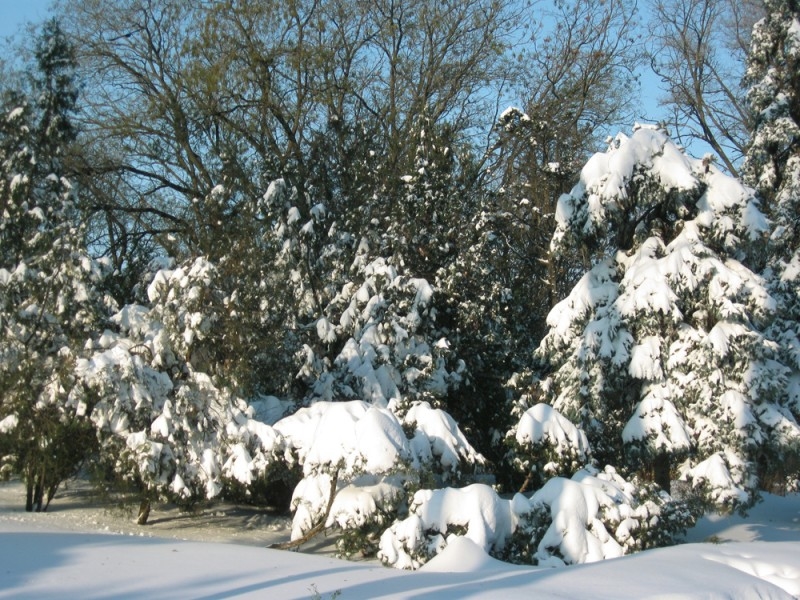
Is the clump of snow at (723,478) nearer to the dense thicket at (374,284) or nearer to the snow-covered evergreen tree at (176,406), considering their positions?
the dense thicket at (374,284)

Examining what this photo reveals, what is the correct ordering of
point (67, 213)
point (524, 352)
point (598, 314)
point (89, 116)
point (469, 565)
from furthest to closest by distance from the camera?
point (89, 116)
point (524, 352)
point (67, 213)
point (598, 314)
point (469, 565)

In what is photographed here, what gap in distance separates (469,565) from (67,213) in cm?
996

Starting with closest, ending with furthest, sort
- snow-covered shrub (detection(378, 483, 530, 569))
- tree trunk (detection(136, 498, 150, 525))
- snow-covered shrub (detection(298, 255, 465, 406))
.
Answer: snow-covered shrub (detection(378, 483, 530, 569))
tree trunk (detection(136, 498, 150, 525))
snow-covered shrub (detection(298, 255, 465, 406))

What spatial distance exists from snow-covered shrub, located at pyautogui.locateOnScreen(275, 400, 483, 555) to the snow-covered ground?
151 centimetres

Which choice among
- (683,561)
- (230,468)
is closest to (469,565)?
(683,561)

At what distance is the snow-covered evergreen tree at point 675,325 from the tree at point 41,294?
293 inches

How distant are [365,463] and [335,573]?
8.94ft

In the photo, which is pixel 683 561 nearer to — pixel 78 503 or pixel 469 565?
pixel 469 565

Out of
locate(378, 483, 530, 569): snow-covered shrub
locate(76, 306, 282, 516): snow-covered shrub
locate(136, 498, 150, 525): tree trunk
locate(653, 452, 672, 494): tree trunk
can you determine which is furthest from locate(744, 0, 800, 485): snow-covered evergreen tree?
locate(136, 498, 150, 525): tree trunk

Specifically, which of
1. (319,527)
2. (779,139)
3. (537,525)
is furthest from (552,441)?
(779,139)

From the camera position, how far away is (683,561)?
814 cm

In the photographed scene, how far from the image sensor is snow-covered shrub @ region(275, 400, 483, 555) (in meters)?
10.5

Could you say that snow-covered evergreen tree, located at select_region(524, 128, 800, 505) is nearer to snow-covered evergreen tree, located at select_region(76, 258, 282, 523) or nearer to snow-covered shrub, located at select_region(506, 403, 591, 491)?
snow-covered shrub, located at select_region(506, 403, 591, 491)

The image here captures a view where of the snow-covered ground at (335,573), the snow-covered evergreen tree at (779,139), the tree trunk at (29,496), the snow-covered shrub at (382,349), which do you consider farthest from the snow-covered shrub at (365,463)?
the snow-covered evergreen tree at (779,139)
